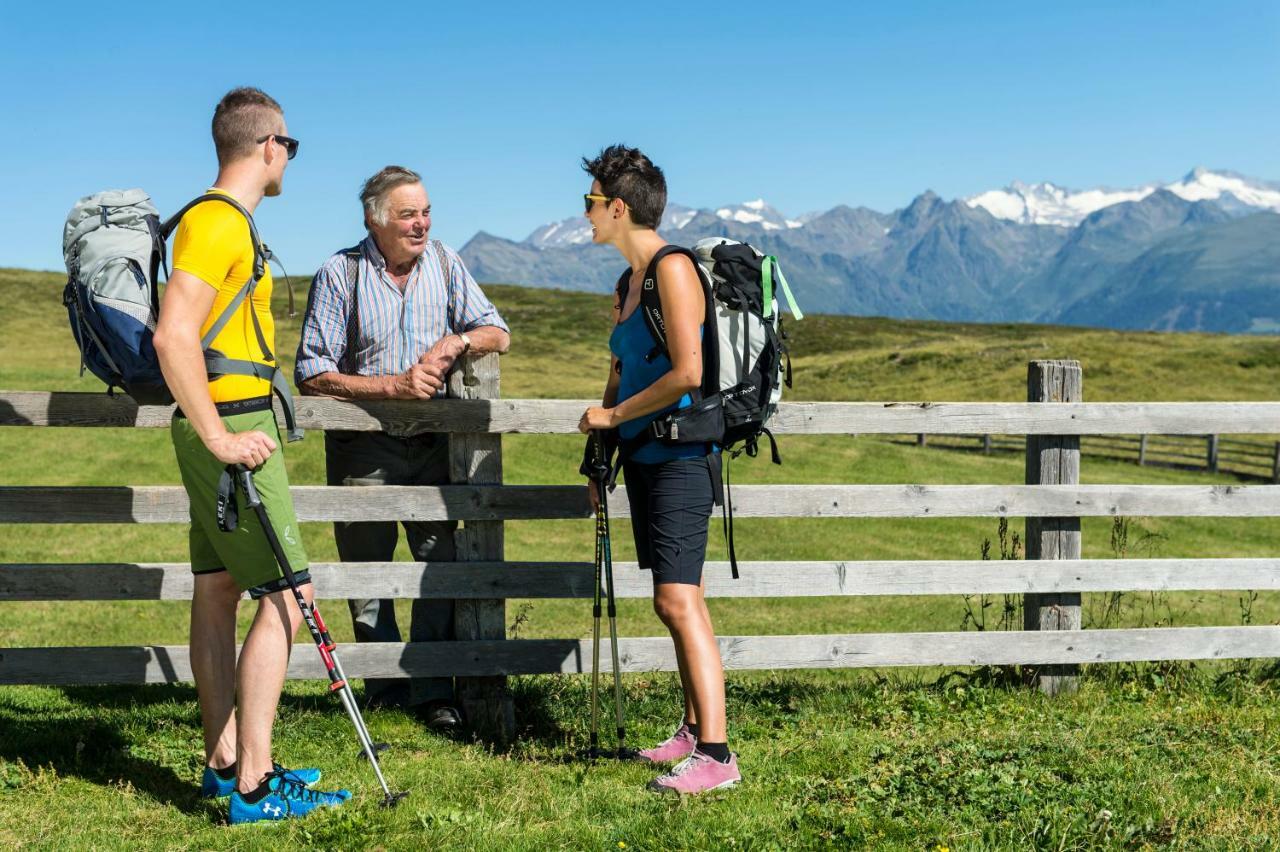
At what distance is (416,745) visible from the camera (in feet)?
19.0

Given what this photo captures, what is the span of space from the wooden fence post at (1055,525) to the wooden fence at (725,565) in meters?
0.01

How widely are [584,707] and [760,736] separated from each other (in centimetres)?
105

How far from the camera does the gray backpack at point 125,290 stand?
426 centimetres

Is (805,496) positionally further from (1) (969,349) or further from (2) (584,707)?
(1) (969,349)

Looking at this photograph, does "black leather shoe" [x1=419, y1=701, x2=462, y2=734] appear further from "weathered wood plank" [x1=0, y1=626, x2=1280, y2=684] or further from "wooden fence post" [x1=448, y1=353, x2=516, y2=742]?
"weathered wood plank" [x1=0, y1=626, x2=1280, y2=684]

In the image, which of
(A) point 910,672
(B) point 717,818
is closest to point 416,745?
(B) point 717,818

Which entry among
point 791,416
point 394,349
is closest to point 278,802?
point 394,349

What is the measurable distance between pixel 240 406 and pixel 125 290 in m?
0.59

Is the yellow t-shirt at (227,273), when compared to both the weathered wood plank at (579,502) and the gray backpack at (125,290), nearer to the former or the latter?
the gray backpack at (125,290)

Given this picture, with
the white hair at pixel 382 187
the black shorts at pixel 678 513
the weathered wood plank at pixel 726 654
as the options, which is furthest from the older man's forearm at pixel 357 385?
the black shorts at pixel 678 513

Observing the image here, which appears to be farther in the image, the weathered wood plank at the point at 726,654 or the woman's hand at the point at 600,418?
the weathered wood plank at the point at 726,654

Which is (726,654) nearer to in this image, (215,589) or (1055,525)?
(1055,525)

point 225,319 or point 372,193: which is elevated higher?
point 372,193

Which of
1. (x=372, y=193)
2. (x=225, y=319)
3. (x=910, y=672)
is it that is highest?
(x=372, y=193)
